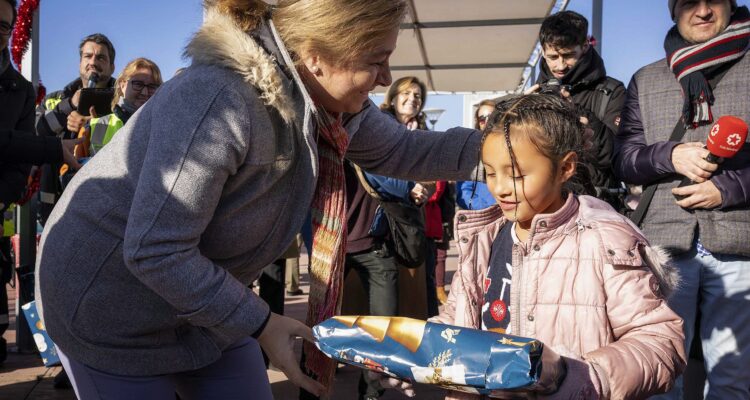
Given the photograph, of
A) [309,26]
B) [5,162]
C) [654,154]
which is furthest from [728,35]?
[5,162]

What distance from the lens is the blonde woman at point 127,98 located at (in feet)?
15.0

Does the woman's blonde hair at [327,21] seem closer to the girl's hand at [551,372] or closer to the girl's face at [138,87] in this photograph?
the girl's hand at [551,372]

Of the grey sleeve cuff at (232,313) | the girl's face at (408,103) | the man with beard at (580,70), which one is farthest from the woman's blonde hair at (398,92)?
the grey sleeve cuff at (232,313)

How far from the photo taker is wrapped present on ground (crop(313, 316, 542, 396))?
1460mm

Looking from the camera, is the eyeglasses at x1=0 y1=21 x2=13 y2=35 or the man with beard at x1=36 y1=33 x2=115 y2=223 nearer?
the eyeglasses at x1=0 y1=21 x2=13 y2=35

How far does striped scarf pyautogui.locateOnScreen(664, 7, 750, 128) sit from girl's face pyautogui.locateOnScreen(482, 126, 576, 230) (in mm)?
1324

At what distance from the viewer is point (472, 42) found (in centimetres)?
996

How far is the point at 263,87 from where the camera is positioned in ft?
5.88

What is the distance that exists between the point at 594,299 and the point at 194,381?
113 centimetres

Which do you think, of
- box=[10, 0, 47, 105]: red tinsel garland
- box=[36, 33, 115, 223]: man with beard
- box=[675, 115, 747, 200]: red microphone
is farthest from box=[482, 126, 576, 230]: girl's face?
box=[10, 0, 47, 105]: red tinsel garland

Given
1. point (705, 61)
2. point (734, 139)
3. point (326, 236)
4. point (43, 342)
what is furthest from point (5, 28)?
point (734, 139)

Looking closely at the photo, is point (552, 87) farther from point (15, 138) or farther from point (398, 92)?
point (15, 138)

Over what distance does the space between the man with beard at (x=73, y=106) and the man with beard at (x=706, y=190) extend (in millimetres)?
3578

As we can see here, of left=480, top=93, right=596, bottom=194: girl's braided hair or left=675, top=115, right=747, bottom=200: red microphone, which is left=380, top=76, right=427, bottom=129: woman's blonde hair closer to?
left=675, top=115, right=747, bottom=200: red microphone
